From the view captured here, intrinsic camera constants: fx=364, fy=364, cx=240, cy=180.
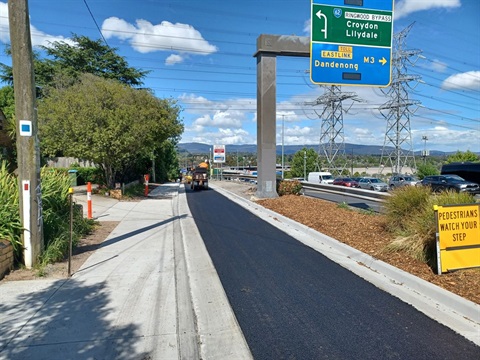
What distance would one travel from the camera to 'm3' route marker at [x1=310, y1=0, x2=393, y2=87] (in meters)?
12.7

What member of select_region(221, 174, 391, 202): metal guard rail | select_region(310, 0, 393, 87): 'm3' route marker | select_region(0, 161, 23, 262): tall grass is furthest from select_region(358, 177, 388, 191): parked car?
select_region(0, 161, 23, 262): tall grass

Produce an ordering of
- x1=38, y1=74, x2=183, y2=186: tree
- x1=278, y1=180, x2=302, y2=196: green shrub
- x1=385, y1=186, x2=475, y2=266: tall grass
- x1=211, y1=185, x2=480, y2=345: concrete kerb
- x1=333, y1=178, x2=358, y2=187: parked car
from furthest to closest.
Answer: x1=333, y1=178, x2=358, y2=187: parked car < x1=278, y1=180, x2=302, y2=196: green shrub < x1=38, y1=74, x2=183, y2=186: tree < x1=385, y1=186, x2=475, y2=266: tall grass < x1=211, y1=185, x2=480, y2=345: concrete kerb

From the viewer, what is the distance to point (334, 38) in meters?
12.8

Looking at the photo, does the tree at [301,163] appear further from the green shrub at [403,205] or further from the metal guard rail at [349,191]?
the green shrub at [403,205]

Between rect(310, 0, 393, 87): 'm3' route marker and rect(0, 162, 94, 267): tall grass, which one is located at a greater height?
rect(310, 0, 393, 87): 'm3' route marker

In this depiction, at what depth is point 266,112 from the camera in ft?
56.2

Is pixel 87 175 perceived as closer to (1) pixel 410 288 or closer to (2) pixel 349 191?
(2) pixel 349 191

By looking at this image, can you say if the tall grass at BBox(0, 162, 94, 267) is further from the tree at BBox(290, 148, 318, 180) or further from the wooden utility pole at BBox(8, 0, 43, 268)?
the tree at BBox(290, 148, 318, 180)

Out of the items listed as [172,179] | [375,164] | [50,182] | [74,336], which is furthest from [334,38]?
[375,164]

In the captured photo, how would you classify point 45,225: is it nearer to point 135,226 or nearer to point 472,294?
point 135,226

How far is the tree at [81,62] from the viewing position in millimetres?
34219

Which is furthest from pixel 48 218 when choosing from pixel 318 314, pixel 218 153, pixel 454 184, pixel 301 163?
pixel 301 163

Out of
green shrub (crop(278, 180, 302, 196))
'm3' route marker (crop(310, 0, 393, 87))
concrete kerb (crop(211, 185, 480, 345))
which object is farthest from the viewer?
green shrub (crop(278, 180, 302, 196))

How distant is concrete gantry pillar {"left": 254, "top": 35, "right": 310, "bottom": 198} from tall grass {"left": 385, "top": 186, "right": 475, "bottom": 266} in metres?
8.98
